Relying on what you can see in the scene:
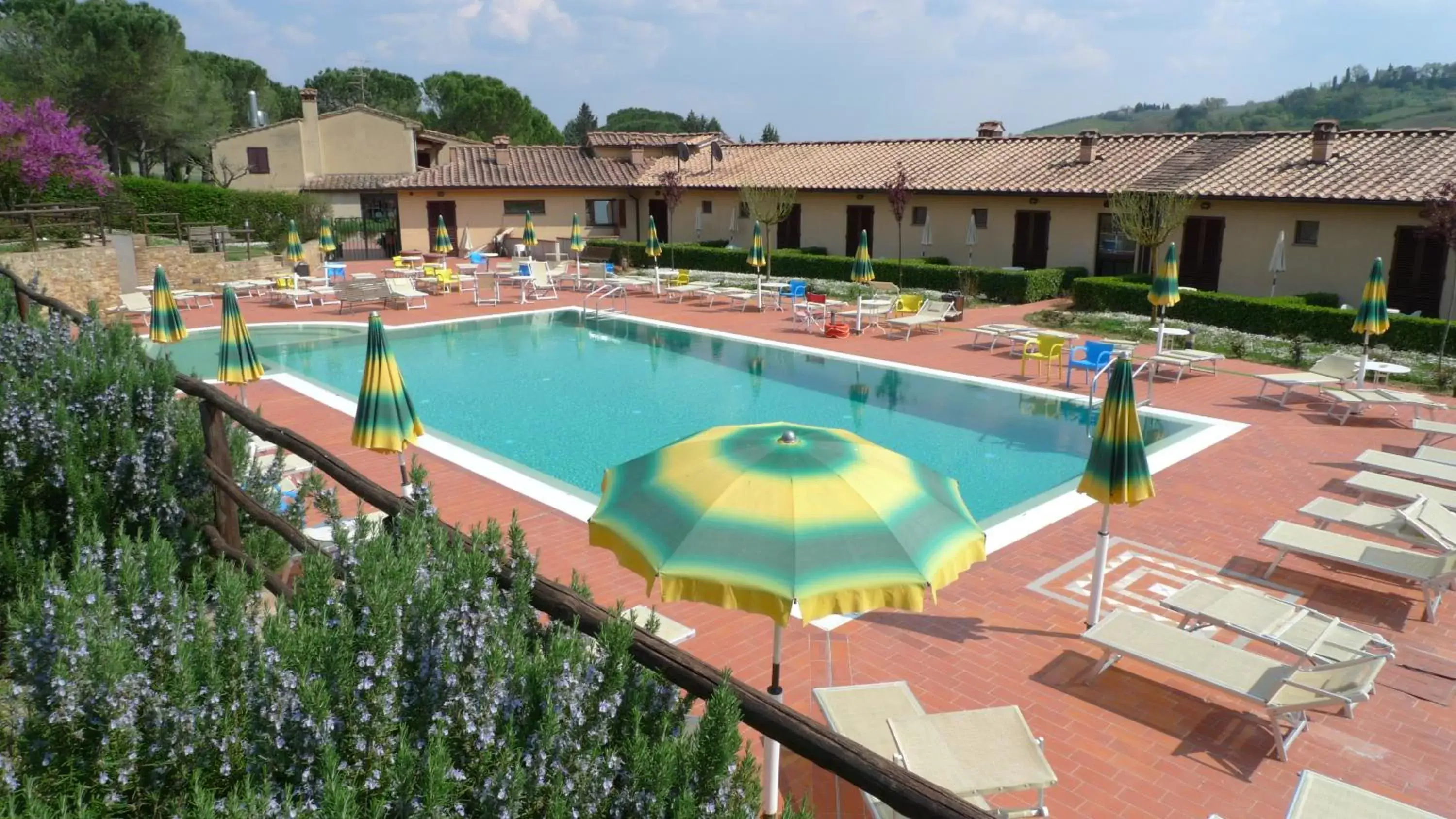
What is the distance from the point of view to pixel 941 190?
1137 inches

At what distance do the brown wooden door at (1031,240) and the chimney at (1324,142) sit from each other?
6665 mm

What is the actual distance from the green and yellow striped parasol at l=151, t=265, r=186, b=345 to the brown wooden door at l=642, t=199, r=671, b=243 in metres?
27.8

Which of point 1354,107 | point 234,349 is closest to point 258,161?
point 234,349

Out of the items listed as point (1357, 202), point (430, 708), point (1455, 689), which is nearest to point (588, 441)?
point (1455, 689)

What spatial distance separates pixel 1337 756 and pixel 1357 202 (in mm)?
19114

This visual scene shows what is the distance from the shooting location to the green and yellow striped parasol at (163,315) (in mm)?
12688

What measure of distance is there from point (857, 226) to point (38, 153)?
928 inches

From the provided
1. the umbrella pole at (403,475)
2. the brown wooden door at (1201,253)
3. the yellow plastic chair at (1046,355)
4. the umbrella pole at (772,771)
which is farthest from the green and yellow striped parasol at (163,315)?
the brown wooden door at (1201,253)

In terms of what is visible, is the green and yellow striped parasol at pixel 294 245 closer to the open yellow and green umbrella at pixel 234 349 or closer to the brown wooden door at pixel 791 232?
the brown wooden door at pixel 791 232

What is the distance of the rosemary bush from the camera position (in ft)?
7.36

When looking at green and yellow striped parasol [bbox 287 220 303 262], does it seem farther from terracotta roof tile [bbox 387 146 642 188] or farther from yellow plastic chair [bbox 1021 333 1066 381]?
yellow plastic chair [bbox 1021 333 1066 381]

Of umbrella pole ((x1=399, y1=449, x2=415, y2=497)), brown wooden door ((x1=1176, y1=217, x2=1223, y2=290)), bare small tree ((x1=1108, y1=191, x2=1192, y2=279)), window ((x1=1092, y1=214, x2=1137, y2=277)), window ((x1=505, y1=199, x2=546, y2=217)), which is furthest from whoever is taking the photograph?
window ((x1=505, y1=199, x2=546, y2=217))

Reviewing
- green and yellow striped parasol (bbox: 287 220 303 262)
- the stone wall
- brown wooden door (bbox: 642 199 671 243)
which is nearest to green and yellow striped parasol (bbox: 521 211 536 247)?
brown wooden door (bbox: 642 199 671 243)

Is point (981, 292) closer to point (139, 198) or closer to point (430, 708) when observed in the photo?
point (430, 708)
